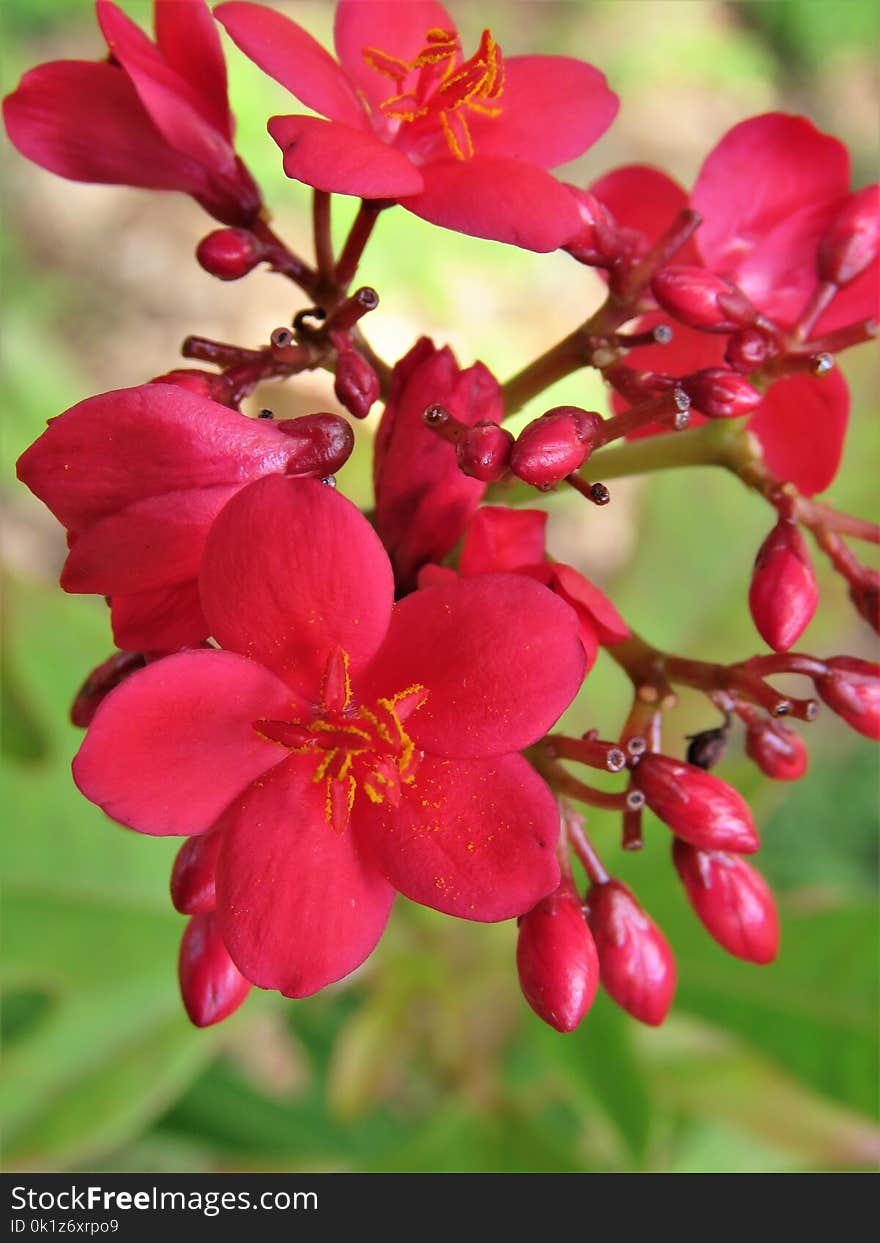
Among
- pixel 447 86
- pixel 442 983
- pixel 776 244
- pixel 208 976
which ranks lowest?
pixel 442 983

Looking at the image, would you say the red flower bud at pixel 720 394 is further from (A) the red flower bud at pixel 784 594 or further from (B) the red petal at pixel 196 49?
(B) the red petal at pixel 196 49

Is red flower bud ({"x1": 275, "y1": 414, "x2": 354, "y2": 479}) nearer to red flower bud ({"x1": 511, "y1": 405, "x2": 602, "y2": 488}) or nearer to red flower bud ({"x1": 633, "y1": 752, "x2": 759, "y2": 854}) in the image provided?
red flower bud ({"x1": 511, "y1": 405, "x2": 602, "y2": 488})

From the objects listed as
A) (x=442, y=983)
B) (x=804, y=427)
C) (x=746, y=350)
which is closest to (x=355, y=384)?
(x=746, y=350)

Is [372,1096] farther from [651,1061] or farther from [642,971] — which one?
[642,971]

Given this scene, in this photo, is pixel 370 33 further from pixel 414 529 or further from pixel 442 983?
pixel 442 983

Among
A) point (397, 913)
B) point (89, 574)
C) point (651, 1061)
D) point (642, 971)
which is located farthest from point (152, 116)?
point (651, 1061)

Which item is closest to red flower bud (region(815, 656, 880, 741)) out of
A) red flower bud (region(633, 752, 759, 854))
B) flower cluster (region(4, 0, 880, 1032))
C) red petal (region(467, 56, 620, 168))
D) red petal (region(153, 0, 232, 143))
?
flower cluster (region(4, 0, 880, 1032))
